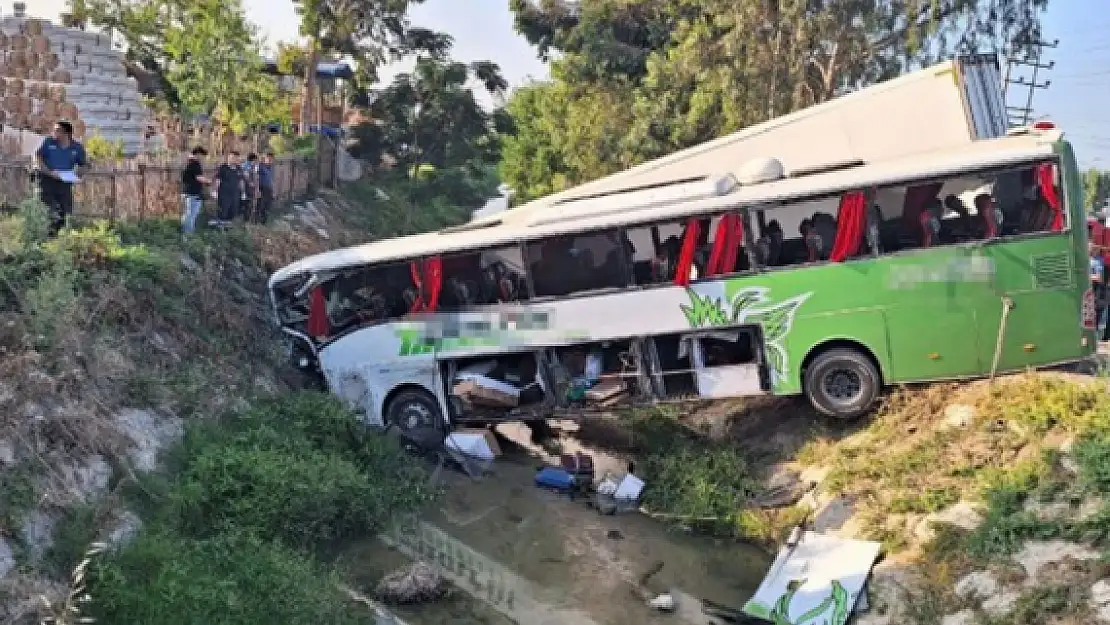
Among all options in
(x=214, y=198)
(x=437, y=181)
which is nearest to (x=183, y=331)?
(x=214, y=198)

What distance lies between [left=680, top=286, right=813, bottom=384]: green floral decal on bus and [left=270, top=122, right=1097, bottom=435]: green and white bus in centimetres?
2

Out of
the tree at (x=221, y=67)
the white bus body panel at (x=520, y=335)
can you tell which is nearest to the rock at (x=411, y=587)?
the white bus body panel at (x=520, y=335)

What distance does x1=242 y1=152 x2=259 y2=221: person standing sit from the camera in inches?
691

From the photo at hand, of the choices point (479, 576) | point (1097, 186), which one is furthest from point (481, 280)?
point (1097, 186)

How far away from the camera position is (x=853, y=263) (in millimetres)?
11055

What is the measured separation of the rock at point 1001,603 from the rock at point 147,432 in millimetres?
7445

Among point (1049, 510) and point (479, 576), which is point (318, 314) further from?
point (1049, 510)

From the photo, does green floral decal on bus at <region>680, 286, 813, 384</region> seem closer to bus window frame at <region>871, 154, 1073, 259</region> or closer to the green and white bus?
the green and white bus

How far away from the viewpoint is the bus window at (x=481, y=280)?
12453 mm

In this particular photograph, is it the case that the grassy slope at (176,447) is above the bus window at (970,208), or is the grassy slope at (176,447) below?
below

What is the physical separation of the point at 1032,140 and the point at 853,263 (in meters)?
2.23

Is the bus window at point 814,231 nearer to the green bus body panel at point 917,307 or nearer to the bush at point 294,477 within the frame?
the green bus body panel at point 917,307

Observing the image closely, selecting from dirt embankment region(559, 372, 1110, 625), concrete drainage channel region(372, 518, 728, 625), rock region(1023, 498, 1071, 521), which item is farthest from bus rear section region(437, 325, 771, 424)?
rock region(1023, 498, 1071, 521)

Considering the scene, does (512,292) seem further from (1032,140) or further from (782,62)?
(782,62)
